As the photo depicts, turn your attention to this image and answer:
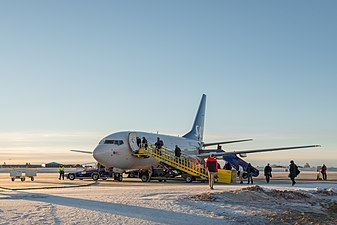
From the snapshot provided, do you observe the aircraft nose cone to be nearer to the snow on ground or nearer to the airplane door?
the airplane door

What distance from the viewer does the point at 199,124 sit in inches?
2170

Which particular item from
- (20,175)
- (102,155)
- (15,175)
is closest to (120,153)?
(102,155)

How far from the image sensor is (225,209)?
1333 centimetres

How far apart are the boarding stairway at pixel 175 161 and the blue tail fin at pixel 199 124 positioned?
57.7 feet

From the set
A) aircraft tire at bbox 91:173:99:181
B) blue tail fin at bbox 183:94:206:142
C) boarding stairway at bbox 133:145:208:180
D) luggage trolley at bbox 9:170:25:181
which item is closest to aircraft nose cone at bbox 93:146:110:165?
boarding stairway at bbox 133:145:208:180

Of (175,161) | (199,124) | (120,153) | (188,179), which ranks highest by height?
(199,124)

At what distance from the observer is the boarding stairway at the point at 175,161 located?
3278cm

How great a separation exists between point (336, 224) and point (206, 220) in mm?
3502

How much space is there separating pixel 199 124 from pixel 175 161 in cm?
2141

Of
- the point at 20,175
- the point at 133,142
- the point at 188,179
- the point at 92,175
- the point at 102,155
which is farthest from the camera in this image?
the point at 92,175

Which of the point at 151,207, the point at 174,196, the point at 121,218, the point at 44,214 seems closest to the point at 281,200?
the point at 174,196

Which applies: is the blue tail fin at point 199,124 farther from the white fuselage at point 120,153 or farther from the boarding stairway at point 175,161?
the white fuselage at point 120,153

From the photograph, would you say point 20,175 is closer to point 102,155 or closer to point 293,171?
point 102,155

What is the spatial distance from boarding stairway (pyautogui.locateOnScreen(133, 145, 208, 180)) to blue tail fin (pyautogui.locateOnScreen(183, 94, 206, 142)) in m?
17.6
